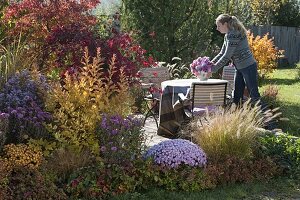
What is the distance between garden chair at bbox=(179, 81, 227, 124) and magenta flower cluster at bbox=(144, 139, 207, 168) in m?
1.56

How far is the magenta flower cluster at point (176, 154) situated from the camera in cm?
561

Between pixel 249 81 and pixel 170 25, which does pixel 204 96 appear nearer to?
pixel 249 81

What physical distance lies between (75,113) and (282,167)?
2.59 m

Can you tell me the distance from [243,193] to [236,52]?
10.5ft

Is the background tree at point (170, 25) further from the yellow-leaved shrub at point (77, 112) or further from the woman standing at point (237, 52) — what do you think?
the yellow-leaved shrub at point (77, 112)

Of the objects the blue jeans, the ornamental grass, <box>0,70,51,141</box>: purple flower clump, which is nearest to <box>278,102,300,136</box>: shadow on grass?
the blue jeans

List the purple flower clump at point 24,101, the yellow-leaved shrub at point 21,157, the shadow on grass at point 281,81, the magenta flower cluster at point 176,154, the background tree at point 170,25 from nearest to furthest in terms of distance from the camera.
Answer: the yellow-leaved shrub at point 21,157
the purple flower clump at point 24,101
the magenta flower cluster at point 176,154
the background tree at point 170,25
the shadow on grass at point 281,81

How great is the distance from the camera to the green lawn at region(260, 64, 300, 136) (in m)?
8.87

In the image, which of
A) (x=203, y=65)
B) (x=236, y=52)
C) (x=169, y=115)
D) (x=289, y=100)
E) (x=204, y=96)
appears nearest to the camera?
(x=204, y=96)

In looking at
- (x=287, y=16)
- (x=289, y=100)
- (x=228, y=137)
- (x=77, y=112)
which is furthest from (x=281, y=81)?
(x=77, y=112)

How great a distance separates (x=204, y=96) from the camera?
7.46 meters

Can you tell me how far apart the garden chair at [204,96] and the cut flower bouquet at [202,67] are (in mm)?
721

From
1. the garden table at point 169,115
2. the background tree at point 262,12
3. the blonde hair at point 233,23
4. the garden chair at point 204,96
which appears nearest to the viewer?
the garden chair at point 204,96

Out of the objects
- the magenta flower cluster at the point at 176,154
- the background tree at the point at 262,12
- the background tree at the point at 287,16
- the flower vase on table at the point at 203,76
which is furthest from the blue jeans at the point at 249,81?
the background tree at the point at 287,16
